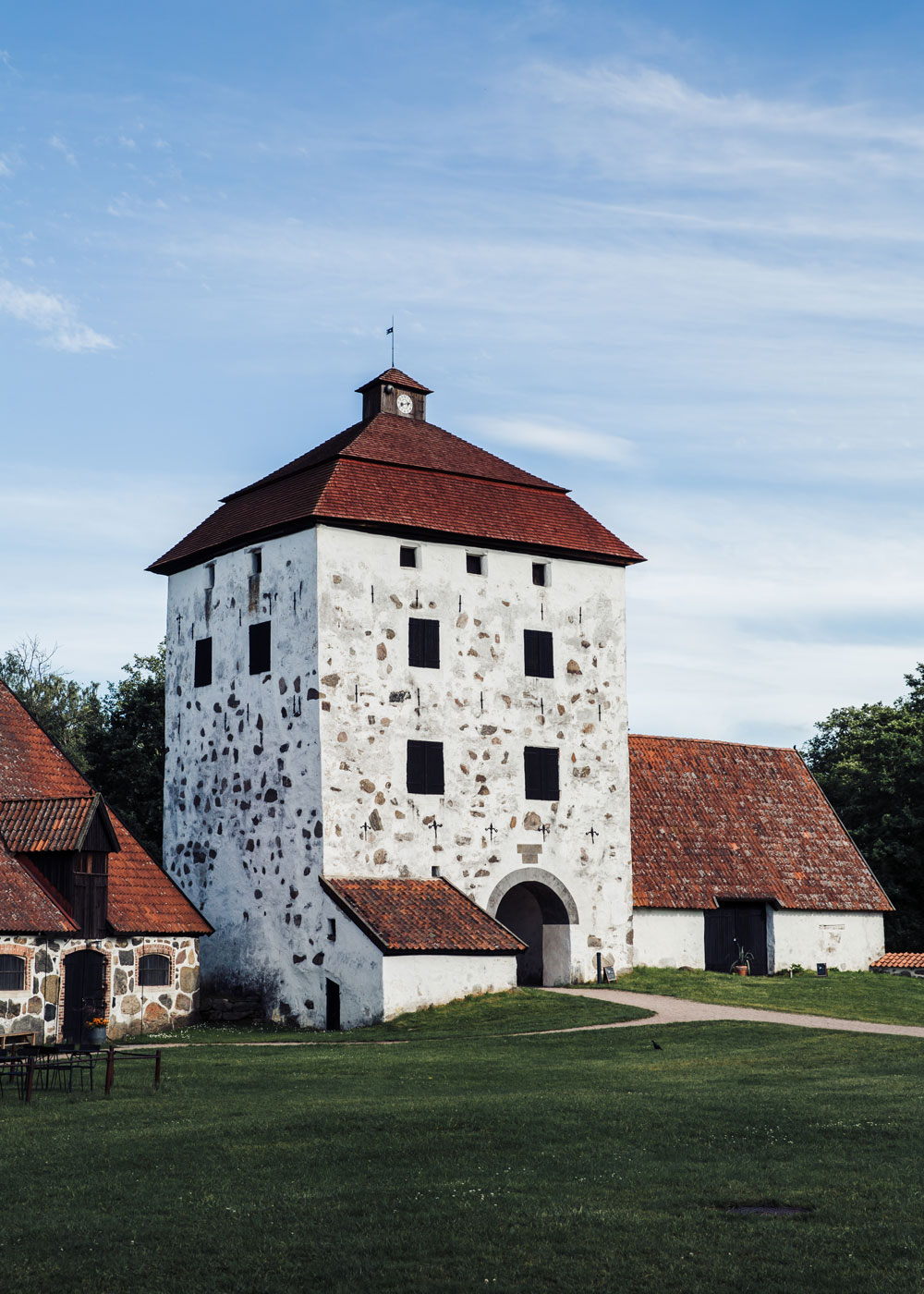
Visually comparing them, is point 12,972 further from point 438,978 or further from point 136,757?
point 136,757

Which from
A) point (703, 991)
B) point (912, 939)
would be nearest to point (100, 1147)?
point (703, 991)

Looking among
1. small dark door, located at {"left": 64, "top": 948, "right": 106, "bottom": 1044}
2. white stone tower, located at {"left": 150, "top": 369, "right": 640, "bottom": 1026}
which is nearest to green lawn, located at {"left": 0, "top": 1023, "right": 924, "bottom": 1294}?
small dark door, located at {"left": 64, "top": 948, "right": 106, "bottom": 1044}

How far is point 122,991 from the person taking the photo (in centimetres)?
3234

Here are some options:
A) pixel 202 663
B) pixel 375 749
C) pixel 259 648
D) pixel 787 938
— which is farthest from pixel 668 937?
pixel 202 663

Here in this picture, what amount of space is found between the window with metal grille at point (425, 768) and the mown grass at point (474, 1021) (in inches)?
209

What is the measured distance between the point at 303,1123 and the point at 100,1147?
2297mm

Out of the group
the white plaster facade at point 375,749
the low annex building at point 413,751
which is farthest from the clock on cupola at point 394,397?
the white plaster facade at point 375,749

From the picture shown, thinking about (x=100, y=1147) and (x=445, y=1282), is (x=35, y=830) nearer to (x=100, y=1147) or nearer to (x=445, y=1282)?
(x=100, y=1147)

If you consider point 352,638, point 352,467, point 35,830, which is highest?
point 352,467

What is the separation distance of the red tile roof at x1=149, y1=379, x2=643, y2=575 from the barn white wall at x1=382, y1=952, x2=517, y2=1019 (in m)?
10.4

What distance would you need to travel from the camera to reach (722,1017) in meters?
29.0

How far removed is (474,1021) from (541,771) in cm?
875

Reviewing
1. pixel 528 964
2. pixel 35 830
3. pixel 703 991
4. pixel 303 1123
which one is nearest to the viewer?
pixel 303 1123

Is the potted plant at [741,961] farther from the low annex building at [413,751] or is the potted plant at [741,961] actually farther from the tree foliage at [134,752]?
the tree foliage at [134,752]
